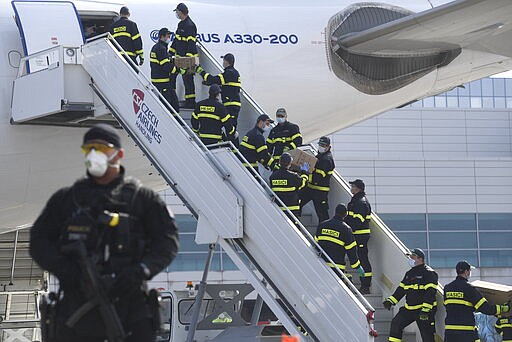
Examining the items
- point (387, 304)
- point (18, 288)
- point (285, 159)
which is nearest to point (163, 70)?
point (285, 159)

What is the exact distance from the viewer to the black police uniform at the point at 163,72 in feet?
48.0

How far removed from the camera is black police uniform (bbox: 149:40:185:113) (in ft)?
48.0

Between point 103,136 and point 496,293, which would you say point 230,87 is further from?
point 103,136

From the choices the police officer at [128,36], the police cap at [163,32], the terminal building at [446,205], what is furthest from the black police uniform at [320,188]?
the terminal building at [446,205]

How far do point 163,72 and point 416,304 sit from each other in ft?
16.3

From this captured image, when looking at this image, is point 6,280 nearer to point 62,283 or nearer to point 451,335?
point 451,335

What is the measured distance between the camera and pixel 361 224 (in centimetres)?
1435

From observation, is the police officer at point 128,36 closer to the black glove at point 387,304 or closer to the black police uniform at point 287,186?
the black police uniform at point 287,186

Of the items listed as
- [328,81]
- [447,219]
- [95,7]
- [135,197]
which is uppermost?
[95,7]

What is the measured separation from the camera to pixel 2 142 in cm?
1499

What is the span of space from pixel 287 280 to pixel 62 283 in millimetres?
6799

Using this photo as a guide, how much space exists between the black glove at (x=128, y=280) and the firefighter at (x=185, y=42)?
31.4ft

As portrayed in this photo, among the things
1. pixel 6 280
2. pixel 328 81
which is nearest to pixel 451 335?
pixel 328 81

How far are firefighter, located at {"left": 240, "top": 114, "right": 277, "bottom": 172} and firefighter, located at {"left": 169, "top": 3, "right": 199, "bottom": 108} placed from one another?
1.49 m
